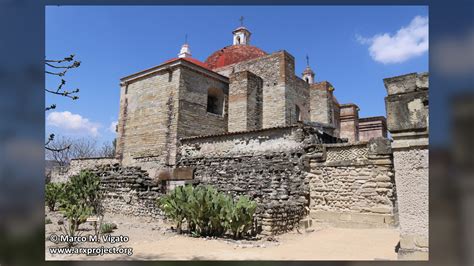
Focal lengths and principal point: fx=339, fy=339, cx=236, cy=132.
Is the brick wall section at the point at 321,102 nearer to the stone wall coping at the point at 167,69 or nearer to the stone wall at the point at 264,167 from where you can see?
the stone wall coping at the point at 167,69

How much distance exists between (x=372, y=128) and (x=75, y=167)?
2051cm

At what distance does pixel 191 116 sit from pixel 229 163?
417 centimetres

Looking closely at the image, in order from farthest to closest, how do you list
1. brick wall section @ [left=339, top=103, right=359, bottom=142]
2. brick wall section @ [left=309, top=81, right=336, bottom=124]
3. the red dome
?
brick wall section @ [left=339, top=103, right=359, bottom=142] < the red dome < brick wall section @ [left=309, top=81, right=336, bottom=124]

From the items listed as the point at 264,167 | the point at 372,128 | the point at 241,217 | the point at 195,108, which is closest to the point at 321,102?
the point at 372,128

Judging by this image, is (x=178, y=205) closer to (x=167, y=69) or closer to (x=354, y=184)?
(x=354, y=184)

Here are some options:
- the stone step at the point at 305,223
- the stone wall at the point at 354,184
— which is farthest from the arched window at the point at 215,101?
the stone step at the point at 305,223

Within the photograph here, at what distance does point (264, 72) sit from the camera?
18.9 metres

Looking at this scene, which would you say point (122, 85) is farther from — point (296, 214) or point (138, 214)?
point (296, 214)

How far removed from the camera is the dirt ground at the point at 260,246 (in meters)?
5.61

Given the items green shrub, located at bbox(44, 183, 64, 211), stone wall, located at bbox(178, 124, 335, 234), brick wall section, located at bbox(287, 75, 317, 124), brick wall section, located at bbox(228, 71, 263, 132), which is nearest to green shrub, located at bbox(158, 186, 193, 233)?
stone wall, located at bbox(178, 124, 335, 234)

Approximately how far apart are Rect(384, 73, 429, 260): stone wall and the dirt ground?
1.42 m

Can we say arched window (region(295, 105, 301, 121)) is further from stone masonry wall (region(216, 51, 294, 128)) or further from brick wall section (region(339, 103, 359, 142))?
brick wall section (region(339, 103, 359, 142))

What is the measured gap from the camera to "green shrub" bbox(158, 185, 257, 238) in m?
7.40

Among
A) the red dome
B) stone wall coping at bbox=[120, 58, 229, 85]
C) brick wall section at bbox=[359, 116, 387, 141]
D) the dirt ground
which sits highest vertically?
the red dome
